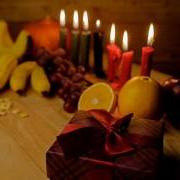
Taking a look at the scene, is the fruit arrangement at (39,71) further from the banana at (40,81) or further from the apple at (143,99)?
the apple at (143,99)

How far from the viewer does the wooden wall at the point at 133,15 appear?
1.35 m

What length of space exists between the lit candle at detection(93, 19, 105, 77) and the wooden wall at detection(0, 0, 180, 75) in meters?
0.44

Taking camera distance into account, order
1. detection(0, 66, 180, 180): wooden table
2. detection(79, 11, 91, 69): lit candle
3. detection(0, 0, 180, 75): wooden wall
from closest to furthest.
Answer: detection(0, 66, 180, 180): wooden table
detection(79, 11, 91, 69): lit candle
detection(0, 0, 180, 75): wooden wall

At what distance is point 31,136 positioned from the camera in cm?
75

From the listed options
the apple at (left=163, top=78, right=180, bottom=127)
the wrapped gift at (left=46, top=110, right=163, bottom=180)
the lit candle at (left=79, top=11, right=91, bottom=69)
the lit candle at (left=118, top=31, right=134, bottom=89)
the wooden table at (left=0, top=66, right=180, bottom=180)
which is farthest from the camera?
the lit candle at (left=79, top=11, right=91, bottom=69)

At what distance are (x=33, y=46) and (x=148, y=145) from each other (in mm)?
654

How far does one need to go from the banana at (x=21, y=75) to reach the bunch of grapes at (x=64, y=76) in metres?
0.04

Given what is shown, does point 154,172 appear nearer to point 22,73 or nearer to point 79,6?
point 22,73

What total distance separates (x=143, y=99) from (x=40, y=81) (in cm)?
33

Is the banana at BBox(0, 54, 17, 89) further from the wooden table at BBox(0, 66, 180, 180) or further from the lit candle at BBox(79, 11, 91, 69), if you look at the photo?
the lit candle at BBox(79, 11, 91, 69)

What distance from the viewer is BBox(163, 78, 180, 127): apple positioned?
76 cm

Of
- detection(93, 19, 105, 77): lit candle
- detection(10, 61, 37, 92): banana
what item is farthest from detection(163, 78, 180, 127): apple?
detection(10, 61, 37, 92): banana

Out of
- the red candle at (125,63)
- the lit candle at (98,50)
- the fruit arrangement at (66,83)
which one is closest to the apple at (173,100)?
the fruit arrangement at (66,83)

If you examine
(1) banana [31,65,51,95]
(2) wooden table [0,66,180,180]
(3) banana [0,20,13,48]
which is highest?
(3) banana [0,20,13,48]
